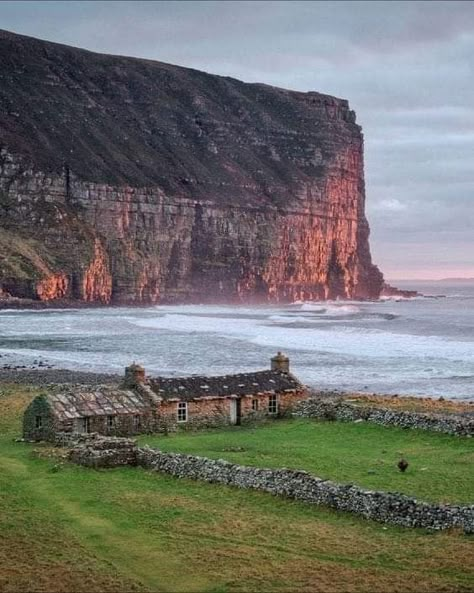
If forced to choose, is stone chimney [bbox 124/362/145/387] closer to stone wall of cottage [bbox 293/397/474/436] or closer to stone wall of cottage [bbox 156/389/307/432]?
stone wall of cottage [bbox 156/389/307/432]

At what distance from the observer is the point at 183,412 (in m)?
37.9

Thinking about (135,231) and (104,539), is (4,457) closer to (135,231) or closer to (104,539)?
(104,539)

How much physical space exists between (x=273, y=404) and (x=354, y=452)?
9.84 m

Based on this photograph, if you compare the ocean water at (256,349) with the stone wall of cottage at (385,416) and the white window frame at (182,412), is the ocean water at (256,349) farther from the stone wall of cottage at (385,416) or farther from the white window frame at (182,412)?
the white window frame at (182,412)

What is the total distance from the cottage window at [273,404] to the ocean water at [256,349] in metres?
14.1

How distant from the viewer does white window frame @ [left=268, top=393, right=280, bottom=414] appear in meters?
40.6

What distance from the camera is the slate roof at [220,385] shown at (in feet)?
125

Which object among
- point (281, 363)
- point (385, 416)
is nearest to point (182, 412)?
point (281, 363)

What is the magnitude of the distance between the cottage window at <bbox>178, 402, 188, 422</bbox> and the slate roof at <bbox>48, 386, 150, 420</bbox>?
1441mm

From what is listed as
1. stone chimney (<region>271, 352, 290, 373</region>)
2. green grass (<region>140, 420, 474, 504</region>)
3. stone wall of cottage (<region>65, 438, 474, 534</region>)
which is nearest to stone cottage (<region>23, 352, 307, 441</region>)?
stone chimney (<region>271, 352, 290, 373</region>)

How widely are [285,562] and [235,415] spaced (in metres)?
20.3

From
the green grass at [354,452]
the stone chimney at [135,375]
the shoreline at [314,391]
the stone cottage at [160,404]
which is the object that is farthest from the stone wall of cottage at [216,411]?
the shoreline at [314,391]

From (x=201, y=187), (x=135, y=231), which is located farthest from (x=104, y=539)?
(x=201, y=187)

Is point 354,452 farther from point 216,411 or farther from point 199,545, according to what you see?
point 199,545
